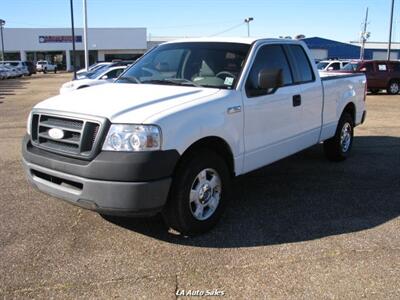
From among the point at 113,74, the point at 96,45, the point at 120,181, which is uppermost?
the point at 96,45

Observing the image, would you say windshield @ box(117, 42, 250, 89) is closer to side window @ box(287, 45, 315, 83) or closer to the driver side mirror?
the driver side mirror

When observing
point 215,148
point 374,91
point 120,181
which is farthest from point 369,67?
point 120,181

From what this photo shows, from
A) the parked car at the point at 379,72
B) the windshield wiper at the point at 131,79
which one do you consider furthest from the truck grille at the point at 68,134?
the parked car at the point at 379,72

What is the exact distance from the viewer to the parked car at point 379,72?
24.2 m

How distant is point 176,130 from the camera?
13.8ft

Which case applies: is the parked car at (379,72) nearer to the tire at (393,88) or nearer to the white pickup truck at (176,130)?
the tire at (393,88)

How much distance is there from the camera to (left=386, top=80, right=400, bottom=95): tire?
80.7ft

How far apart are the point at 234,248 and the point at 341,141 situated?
4072mm

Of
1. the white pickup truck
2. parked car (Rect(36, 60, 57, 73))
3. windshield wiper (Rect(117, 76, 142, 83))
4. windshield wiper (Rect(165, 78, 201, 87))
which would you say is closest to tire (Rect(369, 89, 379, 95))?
the white pickup truck

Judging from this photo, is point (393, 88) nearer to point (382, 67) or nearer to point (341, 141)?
point (382, 67)

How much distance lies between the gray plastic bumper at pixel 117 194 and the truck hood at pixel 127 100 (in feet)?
1.78

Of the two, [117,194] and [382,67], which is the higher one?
[382,67]

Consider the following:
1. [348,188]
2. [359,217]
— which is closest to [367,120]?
[348,188]

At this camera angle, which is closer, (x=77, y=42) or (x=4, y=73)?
(x=4, y=73)
